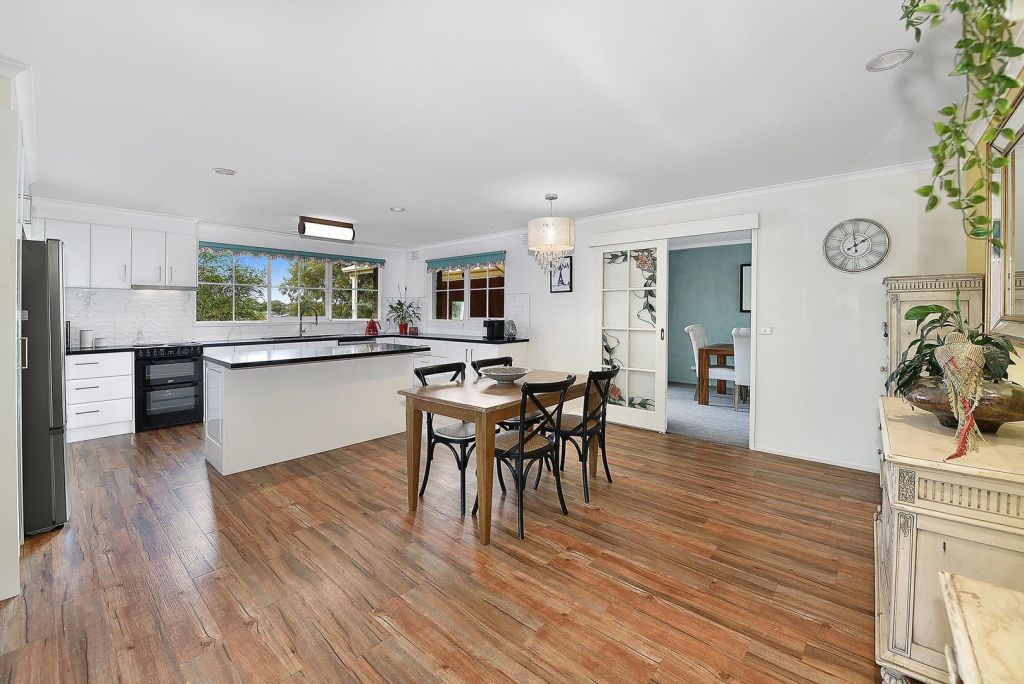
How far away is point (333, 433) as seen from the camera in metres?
4.05

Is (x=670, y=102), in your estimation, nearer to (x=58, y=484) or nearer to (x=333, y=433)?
(x=333, y=433)

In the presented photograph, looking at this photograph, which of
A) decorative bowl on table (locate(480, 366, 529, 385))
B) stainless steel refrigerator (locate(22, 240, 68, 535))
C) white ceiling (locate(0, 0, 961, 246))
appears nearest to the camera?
white ceiling (locate(0, 0, 961, 246))

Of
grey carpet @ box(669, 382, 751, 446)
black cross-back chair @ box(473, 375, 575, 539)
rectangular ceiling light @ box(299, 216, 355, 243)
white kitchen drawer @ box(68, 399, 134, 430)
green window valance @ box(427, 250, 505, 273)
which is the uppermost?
rectangular ceiling light @ box(299, 216, 355, 243)

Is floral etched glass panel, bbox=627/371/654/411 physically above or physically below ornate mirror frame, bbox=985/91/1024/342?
below

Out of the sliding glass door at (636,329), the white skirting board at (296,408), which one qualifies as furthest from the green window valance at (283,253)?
the sliding glass door at (636,329)

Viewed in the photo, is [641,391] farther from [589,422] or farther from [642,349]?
[589,422]

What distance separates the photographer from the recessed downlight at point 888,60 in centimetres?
192

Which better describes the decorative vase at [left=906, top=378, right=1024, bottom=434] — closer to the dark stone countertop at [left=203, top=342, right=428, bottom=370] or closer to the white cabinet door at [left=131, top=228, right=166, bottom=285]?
the dark stone countertop at [left=203, top=342, right=428, bottom=370]

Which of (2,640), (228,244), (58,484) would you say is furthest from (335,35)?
(228,244)

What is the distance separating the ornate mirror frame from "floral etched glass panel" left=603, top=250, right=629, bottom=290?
126 inches

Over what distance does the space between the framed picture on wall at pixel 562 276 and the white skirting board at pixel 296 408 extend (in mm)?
2061

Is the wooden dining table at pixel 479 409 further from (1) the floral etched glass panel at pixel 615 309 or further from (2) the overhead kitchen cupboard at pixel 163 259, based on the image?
(2) the overhead kitchen cupboard at pixel 163 259

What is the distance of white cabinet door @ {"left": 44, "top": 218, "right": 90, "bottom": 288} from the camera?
4.48m

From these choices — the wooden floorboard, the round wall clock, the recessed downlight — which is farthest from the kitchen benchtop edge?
the recessed downlight
